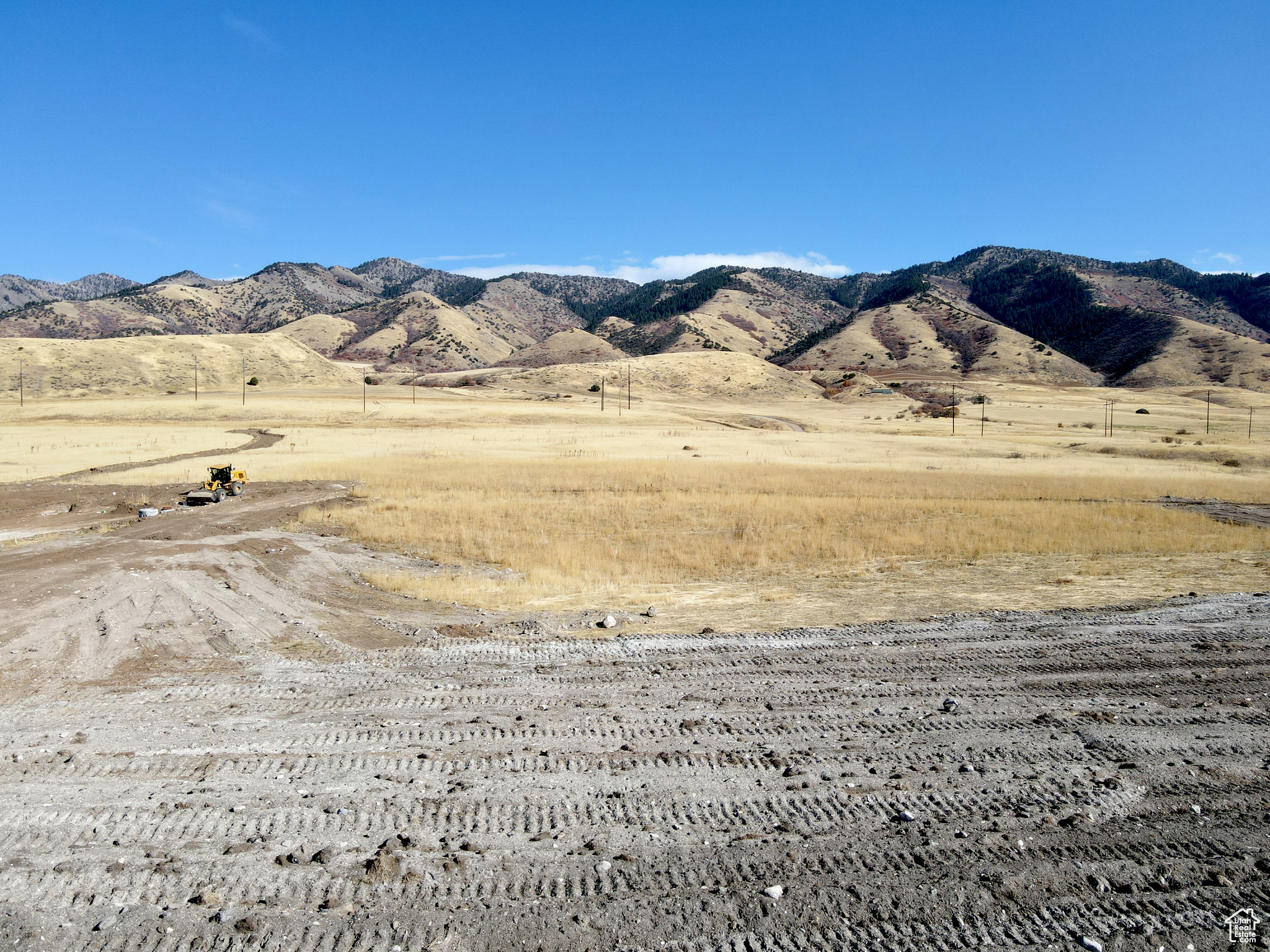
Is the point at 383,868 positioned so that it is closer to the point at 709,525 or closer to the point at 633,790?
the point at 633,790

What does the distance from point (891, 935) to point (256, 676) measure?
8120 millimetres

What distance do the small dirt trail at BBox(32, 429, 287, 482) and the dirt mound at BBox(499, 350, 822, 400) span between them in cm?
7278

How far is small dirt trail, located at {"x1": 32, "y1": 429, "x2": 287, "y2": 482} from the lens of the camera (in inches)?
1323

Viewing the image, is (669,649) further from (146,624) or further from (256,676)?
(146,624)

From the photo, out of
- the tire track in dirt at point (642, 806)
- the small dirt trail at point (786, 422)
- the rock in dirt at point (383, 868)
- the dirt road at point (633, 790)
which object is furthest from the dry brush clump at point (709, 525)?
the small dirt trail at point (786, 422)

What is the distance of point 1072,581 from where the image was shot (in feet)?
52.0

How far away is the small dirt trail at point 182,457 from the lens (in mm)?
33594

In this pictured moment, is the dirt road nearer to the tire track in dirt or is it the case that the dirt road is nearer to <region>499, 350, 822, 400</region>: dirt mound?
the tire track in dirt

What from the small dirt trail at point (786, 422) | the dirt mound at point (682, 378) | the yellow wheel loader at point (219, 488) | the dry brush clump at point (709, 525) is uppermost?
the dirt mound at point (682, 378)

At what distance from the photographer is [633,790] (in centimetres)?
632

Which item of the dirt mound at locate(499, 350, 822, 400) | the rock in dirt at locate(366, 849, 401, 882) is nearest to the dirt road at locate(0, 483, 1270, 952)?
the rock in dirt at locate(366, 849, 401, 882)

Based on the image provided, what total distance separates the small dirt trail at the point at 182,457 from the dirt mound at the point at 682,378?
72780 millimetres

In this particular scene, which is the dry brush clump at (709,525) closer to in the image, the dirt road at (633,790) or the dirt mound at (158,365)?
the dirt road at (633,790)

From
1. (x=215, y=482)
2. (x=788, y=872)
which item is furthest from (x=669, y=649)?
(x=215, y=482)
